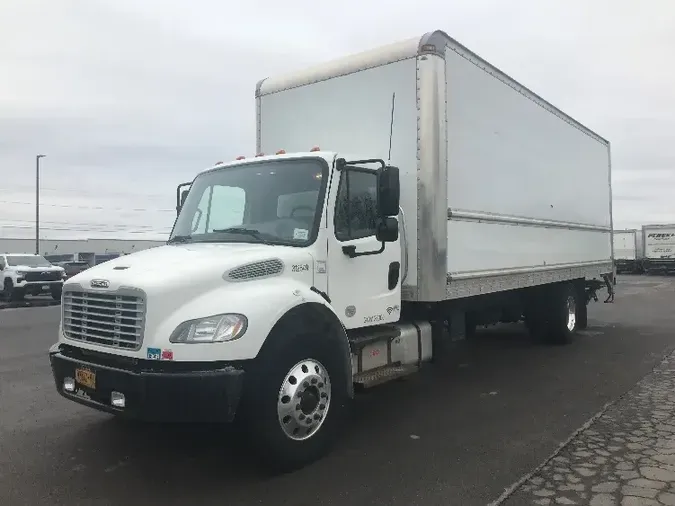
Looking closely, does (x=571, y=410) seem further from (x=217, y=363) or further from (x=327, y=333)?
(x=217, y=363)

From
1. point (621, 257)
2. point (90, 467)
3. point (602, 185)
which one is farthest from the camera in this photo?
point (621, 257)

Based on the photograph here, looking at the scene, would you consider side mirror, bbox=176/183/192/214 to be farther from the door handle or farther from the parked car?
the parked car

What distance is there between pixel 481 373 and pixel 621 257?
42971 millimetres

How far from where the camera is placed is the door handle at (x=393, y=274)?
580 cm

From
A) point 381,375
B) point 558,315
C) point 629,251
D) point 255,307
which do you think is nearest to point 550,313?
point 558,315

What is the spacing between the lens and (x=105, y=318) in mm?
4418

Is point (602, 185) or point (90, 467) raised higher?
point (602, 185)

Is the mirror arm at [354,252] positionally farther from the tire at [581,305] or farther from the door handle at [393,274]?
the tire at [581,305]

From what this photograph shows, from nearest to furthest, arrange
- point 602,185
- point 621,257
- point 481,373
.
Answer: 1. point 481,373
2. point 602,185
3. point 621,257

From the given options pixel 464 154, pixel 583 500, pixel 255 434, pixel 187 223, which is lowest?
pixel 583 500

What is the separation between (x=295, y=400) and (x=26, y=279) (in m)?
21.2

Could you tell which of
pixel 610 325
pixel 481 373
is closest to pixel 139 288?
pixel 481 373

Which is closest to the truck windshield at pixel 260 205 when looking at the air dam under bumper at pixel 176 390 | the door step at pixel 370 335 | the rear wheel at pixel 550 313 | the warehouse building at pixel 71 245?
the door step at pixel 370 335

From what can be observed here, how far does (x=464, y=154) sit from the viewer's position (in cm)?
652
